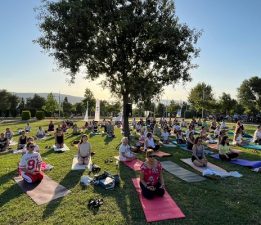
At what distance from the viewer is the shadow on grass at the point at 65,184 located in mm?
7062

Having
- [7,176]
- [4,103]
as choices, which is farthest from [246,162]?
[4,103]

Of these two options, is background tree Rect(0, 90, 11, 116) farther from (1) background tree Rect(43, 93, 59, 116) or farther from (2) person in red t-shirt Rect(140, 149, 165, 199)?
(2) person in red t-shirt Rect(140, 149, 165, 199)

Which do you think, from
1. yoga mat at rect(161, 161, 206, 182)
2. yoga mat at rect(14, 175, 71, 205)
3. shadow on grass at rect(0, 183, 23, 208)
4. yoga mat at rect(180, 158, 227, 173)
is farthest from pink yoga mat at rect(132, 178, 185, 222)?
shadow on grass at rect(0, 183, 23, 208)

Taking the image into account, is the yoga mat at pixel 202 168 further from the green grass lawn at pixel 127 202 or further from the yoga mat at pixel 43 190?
the yoga mat at pixel 43 190

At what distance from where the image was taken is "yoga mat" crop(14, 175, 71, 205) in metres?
8.01

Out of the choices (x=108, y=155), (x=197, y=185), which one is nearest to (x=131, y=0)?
(x=108, y=155)

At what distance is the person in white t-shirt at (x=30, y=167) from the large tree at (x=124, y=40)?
30.8 ft

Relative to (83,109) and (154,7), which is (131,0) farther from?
(83,109)

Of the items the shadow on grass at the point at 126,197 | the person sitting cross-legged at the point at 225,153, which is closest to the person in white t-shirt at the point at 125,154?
the shadow on grass at the point at 126,197

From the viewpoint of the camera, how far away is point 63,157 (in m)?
13.7

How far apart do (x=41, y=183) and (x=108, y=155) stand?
514 cm

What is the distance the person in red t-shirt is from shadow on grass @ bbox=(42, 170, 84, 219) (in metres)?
2.34

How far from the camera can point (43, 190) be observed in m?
8.70

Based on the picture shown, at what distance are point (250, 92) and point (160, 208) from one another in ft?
189
